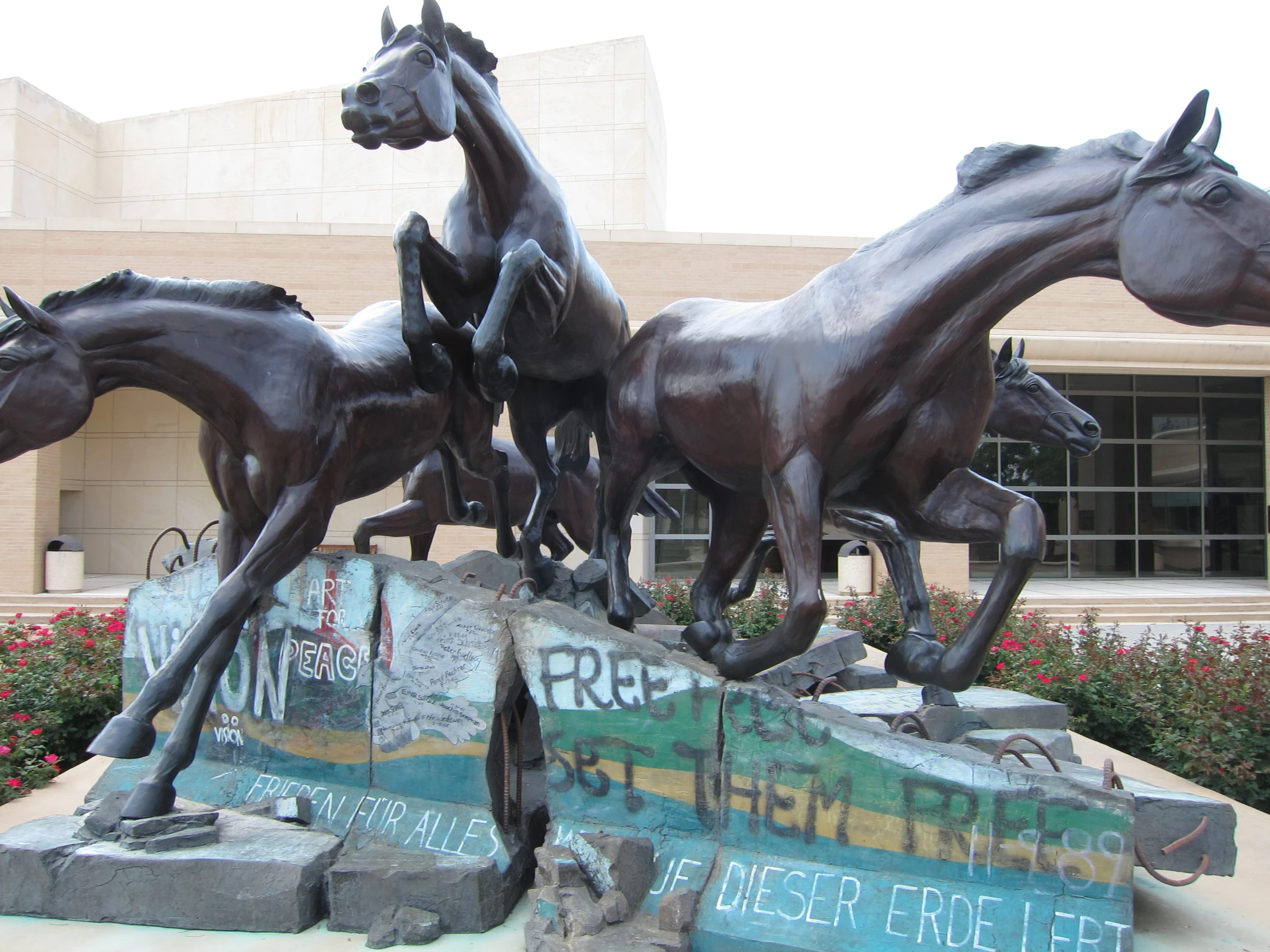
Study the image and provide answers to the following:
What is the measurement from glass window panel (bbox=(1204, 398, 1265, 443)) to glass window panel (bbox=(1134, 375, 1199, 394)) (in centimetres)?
49

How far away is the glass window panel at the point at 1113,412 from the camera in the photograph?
21.5 metres

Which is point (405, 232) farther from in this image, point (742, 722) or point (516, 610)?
point (742, 722)

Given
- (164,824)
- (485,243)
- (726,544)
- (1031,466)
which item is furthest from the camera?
(1031,466)

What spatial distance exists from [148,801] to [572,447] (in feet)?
9.50

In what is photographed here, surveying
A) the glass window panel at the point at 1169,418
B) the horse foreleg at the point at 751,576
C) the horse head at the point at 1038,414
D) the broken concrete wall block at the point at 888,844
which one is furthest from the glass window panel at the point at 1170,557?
the broken concrete wall block at the point at 888,844

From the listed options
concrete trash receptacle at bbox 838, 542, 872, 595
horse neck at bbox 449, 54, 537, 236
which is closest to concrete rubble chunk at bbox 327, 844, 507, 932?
horse neck at bbox 449, 54, 537, 236

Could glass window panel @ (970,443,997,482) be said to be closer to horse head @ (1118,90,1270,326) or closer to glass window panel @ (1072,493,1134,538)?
glass window panel @ (1072,493,1134,538)

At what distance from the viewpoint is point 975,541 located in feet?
11.0

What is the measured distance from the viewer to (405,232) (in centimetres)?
364

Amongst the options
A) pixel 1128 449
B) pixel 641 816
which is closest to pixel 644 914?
pixel 641 816

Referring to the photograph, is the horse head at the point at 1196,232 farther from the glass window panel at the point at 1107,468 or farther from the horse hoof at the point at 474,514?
the glass window panel at the point at 1107,468

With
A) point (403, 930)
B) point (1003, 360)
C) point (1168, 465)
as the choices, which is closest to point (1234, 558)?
point (1168, 465)

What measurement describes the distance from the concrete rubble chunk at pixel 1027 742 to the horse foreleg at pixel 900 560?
1.12 metres

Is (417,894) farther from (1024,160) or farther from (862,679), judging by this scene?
(862,679)
